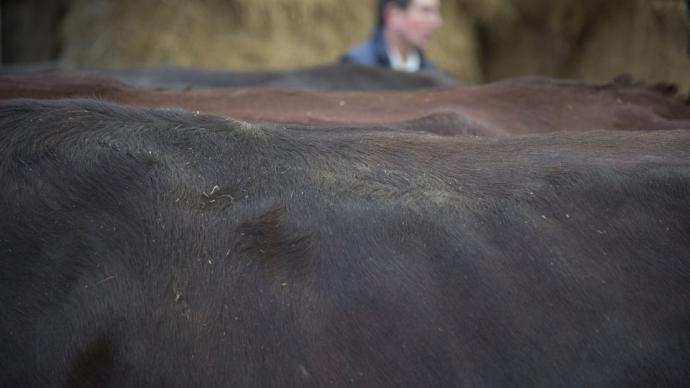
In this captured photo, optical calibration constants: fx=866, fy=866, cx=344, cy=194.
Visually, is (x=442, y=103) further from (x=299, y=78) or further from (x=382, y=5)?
(x=382, y=5)

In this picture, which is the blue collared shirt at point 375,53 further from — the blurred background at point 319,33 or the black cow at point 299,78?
the blurred background at point 319,33

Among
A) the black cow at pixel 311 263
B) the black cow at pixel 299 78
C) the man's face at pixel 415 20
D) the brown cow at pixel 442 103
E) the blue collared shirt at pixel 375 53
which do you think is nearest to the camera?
Result: the black cow at pixel 311 263

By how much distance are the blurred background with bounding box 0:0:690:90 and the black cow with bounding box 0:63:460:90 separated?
8.51 feet

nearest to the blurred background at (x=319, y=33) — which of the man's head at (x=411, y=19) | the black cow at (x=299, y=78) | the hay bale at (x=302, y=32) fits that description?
the hay bale at (x=302, y=32)

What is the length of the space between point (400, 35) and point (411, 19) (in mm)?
152

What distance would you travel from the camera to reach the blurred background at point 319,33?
6684mm

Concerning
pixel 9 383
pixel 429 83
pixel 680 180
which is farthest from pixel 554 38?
pixel 9 383

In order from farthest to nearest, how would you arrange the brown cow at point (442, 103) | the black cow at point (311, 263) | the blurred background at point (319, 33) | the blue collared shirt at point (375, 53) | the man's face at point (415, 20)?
the blurred background at point (319, 33) < the blue collared shirt at point (375, 53) < the man's face at point (415, 20) < the brown cow at point (442, 103) < the black cow at point (311, 263)

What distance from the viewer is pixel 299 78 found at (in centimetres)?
375

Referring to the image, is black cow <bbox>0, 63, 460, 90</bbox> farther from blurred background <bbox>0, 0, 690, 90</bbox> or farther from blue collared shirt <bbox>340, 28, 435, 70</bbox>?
blurred background <bbox>0, 0, 690, 90</bbox>

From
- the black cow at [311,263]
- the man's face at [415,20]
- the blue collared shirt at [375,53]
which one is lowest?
the black cow at [311,263]

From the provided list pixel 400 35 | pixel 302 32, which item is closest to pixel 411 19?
pixel 400 35

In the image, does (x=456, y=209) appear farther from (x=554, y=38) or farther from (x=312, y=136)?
(x=554, y=38)

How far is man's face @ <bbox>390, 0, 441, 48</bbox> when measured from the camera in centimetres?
438
